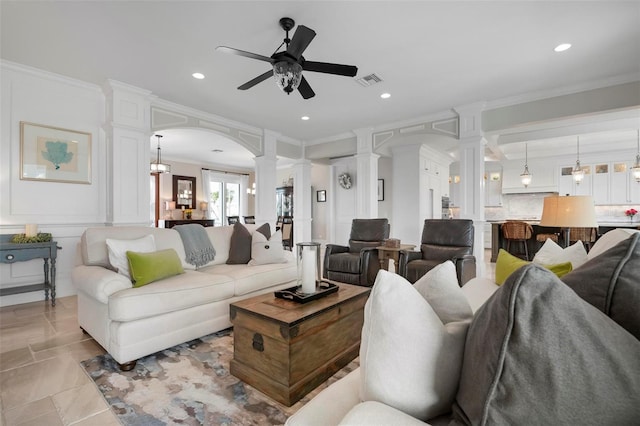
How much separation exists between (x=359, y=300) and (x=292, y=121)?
3.92 meters

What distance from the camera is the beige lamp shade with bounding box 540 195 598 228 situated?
2.14m

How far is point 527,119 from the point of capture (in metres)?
4.14

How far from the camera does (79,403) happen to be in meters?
1.67

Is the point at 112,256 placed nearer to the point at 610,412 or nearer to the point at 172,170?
the point at 610,412

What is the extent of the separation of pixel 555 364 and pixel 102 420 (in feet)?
6.54

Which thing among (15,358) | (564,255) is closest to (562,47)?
(564,255)

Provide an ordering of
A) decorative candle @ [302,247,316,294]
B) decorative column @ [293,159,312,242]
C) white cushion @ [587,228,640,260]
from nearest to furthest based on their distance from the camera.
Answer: white cushion @ [587,228,640,260] → decorative candle @ [302,247,316,294] → decorative column @ [293,159,312,242]

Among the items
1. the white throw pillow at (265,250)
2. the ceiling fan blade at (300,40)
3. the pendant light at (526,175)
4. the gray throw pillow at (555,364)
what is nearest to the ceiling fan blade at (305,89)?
the ceiling fan blade at (300,40)

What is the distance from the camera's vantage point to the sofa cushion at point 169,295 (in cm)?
200

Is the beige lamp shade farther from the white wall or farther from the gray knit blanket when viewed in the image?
the white wall

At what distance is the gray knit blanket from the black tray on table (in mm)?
1379

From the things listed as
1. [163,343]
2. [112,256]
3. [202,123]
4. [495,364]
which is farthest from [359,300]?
[202,123]

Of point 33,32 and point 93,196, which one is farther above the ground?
Result: point 33,32

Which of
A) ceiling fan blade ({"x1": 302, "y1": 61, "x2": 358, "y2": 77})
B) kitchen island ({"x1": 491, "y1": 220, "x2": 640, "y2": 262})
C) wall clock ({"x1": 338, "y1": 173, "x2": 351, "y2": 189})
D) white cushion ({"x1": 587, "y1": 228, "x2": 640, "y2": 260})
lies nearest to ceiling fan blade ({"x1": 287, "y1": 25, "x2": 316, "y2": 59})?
ceiling fan blade ({"x1": 302, "y1": 61, "x2": 358, "y2": 77})
